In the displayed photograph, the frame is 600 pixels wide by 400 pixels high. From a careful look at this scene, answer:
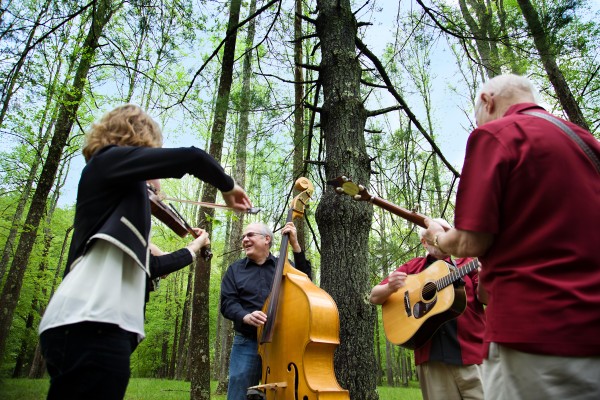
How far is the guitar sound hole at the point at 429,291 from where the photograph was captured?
3.08 m

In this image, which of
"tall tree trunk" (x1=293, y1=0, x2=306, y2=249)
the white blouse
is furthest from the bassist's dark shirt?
"tall tree trunk" (x1=293, y1=0, x2=306, y2=249)

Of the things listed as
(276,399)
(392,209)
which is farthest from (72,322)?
(392,209)

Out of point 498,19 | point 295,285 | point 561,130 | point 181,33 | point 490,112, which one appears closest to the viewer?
point 561,130

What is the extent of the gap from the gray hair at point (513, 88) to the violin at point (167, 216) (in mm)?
1734

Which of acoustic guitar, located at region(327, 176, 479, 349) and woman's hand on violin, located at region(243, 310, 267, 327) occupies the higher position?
acoustic guitar, located at region(327, 176, 479, 349)

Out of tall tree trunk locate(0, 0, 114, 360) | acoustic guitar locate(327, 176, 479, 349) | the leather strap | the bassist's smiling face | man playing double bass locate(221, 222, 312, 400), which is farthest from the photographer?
tall tree trunk locate(0, 0, 114, 360)

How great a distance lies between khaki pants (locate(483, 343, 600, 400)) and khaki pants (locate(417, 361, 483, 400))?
1698mm

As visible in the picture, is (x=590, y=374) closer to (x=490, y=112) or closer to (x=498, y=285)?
(x=498, y=285)

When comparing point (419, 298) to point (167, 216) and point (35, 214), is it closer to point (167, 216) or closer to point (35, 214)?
point (167, 216)

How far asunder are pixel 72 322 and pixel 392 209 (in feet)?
6.63

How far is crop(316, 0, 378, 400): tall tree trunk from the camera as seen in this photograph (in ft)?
11.8

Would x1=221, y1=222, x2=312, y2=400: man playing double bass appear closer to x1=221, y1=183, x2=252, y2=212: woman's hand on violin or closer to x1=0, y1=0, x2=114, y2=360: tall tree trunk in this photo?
x1=221, y1=183, x2=252, y2=212: woman's hand on violin

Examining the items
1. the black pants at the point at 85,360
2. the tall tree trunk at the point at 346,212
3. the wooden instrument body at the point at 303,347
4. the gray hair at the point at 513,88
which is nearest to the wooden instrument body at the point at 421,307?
the tall tree trunk at the point at 346,212

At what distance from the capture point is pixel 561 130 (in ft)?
5.11
